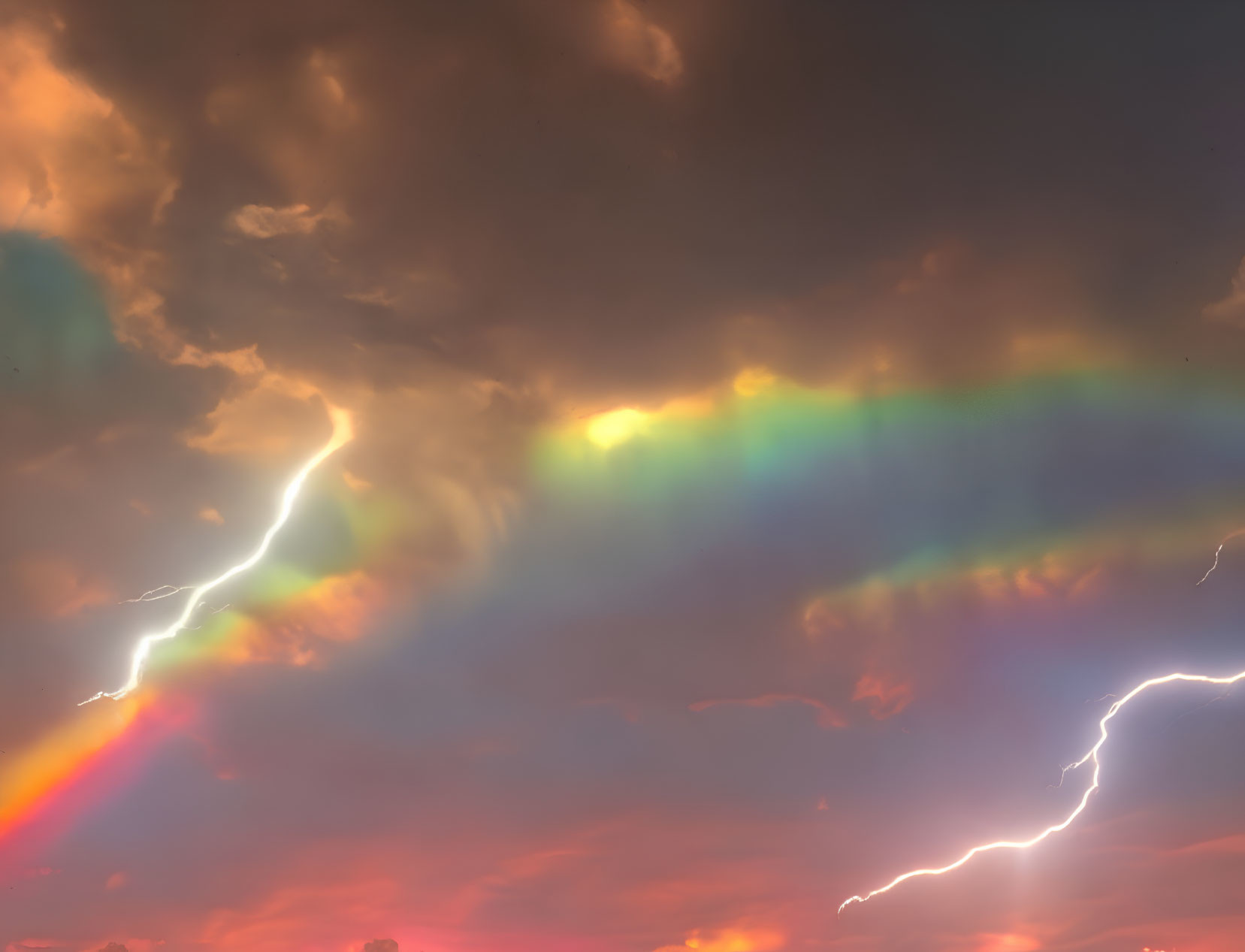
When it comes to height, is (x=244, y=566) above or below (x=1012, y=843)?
above

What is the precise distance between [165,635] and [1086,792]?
36.7 m

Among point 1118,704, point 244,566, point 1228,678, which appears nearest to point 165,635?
point 244,566

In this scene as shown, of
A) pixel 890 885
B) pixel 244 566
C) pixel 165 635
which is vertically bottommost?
pixel 890 885

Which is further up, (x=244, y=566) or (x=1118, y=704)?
(x=244, y=566)

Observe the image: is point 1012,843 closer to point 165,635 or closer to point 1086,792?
point 1086,792

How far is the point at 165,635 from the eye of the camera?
30328 millimetres

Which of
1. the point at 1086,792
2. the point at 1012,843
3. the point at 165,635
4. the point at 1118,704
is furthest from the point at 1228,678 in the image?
the point at 165,635

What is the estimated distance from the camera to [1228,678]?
1201 inches

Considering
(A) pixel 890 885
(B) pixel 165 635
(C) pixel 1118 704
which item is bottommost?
(A) pixel 890 885

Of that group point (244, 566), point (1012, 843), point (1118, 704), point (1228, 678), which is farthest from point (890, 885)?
point (244, 566)

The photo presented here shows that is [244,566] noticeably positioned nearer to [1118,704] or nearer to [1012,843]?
[1012,843]

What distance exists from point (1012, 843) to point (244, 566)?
32996mm

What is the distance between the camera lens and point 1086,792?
102 ft

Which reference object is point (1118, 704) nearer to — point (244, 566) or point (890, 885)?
point (890, 885)
